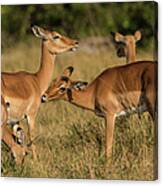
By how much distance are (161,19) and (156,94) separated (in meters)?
0.27

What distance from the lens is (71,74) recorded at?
9.46 ft

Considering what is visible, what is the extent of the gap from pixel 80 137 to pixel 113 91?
0.67 ft

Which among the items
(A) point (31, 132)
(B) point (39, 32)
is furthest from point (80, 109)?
(B) point (39, 32)

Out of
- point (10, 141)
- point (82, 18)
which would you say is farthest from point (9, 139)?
point (82, 18)

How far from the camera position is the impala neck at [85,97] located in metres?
2.88

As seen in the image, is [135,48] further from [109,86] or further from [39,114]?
[39,114]

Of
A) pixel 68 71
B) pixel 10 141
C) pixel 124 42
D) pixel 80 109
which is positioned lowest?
pixel 10 141

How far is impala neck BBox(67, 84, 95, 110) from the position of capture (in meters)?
2.88

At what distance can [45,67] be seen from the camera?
9.54ft

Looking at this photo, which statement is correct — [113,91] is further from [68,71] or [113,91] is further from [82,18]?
[82,18]

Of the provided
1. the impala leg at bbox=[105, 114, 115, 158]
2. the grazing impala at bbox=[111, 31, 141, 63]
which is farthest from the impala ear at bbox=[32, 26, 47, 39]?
the impala leg at bbox=[105, 114, 115, 158]

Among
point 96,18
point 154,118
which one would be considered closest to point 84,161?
point 154,118

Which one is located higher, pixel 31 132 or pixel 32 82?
pixel 32 82

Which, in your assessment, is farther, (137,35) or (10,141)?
(10,141)
